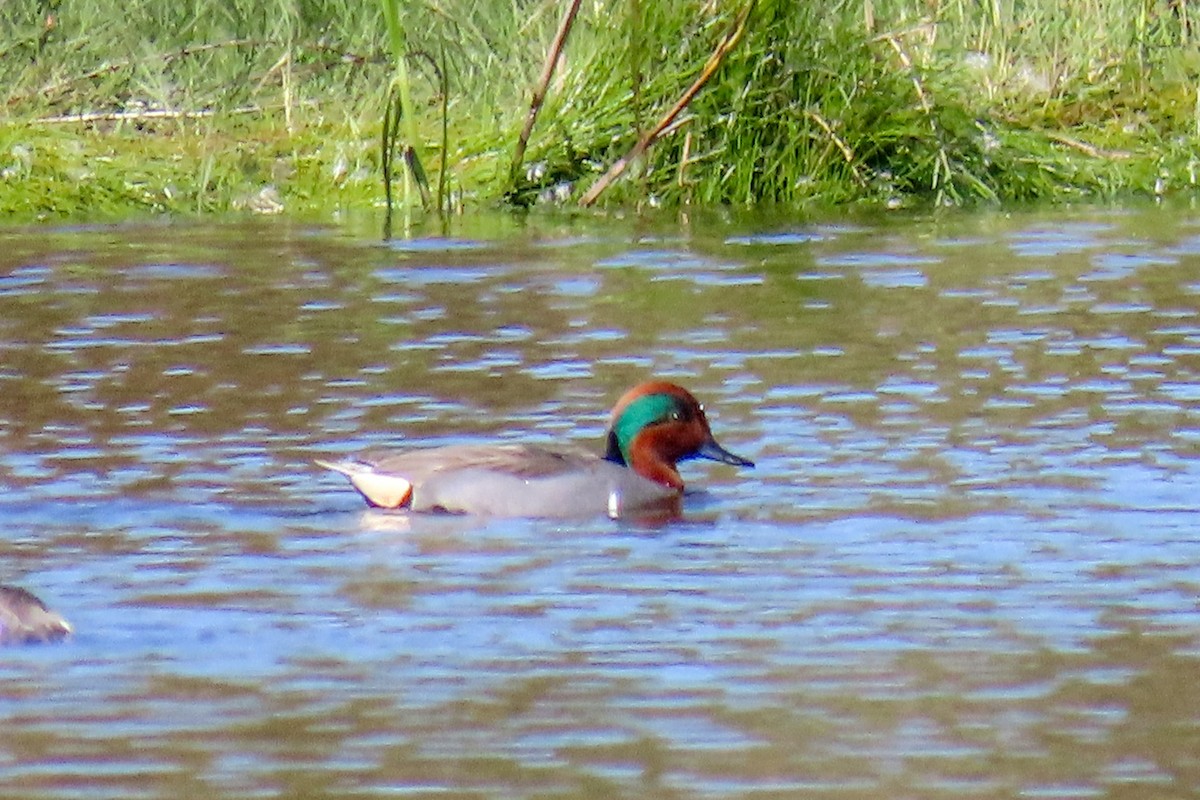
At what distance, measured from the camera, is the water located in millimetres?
5008

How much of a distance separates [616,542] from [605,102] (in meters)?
8.25

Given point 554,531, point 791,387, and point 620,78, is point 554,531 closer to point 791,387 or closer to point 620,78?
point 791,387

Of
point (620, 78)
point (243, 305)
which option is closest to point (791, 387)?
point (243, 305)

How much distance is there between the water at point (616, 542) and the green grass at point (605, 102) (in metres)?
2.64

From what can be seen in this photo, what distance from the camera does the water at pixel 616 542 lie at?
5008 millimetres

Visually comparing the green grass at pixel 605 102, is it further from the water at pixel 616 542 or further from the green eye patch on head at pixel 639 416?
the green eye patch on head at pixel 639 416

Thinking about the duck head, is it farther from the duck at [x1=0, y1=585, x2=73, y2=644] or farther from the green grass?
the green grass

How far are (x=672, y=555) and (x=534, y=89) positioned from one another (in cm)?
827

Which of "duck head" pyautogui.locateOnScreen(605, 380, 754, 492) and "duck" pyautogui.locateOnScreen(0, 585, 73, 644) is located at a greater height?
"duck" pyautogui.locateOnScreen(0, 585, 73, 644)

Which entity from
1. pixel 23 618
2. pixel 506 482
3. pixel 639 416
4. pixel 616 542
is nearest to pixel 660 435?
pixel 639 416

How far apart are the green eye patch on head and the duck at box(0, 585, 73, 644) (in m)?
2.45

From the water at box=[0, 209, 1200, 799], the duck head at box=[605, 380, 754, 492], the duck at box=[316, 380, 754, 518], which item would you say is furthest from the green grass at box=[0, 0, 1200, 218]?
the duck at box=[316, 380, 754, 518]

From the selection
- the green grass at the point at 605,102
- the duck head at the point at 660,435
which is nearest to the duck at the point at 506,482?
the duck head at the point at 660,435

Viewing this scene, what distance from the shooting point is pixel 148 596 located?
6.23 metres
